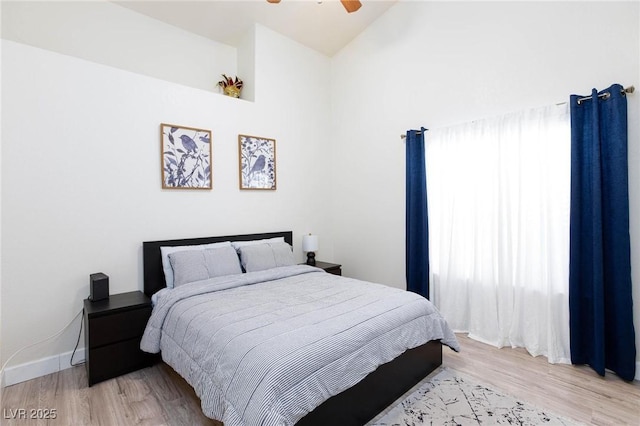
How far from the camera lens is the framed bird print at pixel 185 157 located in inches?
120

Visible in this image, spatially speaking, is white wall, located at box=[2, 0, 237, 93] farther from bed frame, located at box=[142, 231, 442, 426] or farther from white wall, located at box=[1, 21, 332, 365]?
bed frame, located at box=[142, 231, 442, 426]

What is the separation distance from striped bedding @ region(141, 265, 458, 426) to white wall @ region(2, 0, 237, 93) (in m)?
2.24

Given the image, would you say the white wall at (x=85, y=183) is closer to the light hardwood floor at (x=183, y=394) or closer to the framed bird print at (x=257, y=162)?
the framed bird print at (x=257, y=162)

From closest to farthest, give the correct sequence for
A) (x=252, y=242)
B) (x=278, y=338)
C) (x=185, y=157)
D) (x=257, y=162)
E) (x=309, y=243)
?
(x=278, y=338) < (x=185, y=157) < (x=252, y=242) < (x=257, y=162) < (x=309, y=243)

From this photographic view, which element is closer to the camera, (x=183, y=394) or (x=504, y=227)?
(x=183, y=394)

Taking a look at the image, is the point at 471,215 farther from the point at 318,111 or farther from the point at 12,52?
the point at 12,52

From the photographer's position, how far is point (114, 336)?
7.58 feet

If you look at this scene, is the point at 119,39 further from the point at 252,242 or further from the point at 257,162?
the point at 252,242

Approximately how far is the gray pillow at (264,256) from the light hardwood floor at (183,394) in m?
1.11

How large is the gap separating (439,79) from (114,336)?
3.80 m

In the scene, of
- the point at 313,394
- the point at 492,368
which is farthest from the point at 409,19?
Result: the point at 313,394

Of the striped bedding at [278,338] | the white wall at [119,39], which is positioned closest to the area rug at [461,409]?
the striped bedding at [278,338]

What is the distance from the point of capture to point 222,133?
3441 mm

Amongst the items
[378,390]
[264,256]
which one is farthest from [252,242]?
[378,390]
